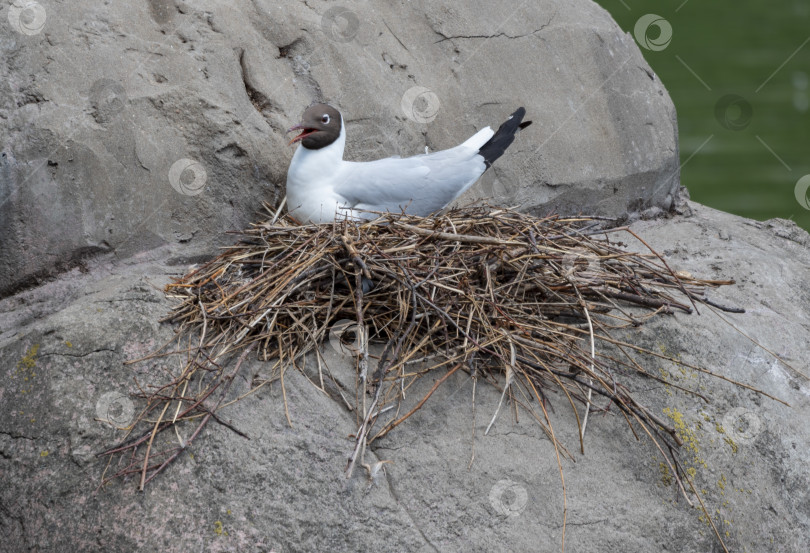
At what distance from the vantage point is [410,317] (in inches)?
92.3

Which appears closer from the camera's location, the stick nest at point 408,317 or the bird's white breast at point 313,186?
Answer: the stick nest at point 408,317

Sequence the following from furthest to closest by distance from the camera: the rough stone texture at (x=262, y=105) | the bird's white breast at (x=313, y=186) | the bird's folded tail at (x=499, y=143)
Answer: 1. the bird's folded tail at (x=499, y=143)
2. the bird's white breast at (x=313, y=186)
3. the rough stone texture at (x=262, y=105)

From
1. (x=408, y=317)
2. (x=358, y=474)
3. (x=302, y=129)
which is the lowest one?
(x=358, y=474)

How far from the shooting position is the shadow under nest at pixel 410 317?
7.14 ft

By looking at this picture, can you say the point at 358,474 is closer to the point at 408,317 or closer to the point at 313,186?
the point at 408,317

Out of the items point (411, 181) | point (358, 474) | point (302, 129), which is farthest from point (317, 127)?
point (358, 474)

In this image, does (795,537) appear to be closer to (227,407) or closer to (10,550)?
(227,407)

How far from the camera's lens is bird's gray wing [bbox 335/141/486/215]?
2.81m

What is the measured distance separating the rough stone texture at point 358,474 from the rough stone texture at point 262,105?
314 millimetres

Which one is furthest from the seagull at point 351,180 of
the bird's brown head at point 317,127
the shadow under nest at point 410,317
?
the shadow under nest at point 410,317

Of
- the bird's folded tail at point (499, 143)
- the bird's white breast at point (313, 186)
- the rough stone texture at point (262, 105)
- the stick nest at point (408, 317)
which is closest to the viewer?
the stick nest at point (408, 317)

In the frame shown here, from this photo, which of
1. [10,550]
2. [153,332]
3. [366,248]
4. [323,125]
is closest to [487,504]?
[366,248]

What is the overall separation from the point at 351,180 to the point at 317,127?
0.20m

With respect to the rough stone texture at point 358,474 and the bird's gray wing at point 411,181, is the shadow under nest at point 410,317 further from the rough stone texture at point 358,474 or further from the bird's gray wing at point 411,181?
the bird's gray wing at point 411,181
